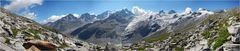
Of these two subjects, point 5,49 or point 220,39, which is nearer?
point 5,49

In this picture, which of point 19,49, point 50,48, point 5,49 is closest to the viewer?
point 5,49

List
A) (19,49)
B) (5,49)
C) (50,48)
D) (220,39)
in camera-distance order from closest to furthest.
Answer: (5,49) < (19,49) < (50,48) < (220,39)

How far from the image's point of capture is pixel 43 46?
53562mm

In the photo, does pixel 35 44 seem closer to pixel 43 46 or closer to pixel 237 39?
pixel 43 46

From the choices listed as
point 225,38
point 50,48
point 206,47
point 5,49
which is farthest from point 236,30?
point 5,49

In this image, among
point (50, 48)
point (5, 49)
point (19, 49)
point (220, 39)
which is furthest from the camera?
point (220, 39)

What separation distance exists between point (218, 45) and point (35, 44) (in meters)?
22.8

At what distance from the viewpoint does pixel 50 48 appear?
54.9 metres

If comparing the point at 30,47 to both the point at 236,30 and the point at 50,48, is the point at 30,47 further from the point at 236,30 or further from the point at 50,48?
the point at 236,30

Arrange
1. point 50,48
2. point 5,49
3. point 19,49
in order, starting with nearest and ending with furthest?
1. point 5,49
2. point 19,49
3. point 50,48

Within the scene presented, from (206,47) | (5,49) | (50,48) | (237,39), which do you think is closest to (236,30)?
(237,39)

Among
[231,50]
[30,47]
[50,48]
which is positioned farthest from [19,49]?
[231,50]

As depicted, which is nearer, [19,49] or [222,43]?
[19,49]

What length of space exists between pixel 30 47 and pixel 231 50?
22799 mm
